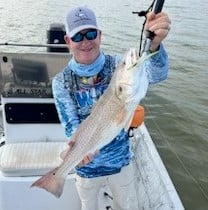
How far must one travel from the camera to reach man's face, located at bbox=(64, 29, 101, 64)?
2.72 m

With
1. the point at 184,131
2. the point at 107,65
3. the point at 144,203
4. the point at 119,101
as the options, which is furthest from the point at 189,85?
the point at 119,101

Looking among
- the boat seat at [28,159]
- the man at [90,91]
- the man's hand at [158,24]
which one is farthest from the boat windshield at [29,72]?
the man's hand at [158,24]

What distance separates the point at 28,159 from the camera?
4.03 m

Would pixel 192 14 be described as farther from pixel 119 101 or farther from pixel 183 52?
pixel 119 101

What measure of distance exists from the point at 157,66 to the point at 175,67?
9.17 metres

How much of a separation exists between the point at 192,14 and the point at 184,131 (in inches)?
426

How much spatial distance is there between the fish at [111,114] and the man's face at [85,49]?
1.63 feet

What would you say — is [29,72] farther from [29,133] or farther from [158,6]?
[158,6]

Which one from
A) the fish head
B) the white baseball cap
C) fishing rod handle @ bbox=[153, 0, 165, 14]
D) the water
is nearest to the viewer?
the fish head

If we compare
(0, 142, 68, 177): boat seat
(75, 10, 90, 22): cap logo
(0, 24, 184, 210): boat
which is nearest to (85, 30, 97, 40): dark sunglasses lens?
(75, 10, 90, 22): cap logo

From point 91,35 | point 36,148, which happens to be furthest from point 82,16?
point 36,148

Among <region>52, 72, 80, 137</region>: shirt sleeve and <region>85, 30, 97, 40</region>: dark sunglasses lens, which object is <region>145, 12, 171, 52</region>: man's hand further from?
<region>52, 72, 80, 137</region>: shirt sleeve

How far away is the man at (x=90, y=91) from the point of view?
107 inches

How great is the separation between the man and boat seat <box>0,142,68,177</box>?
796mm
